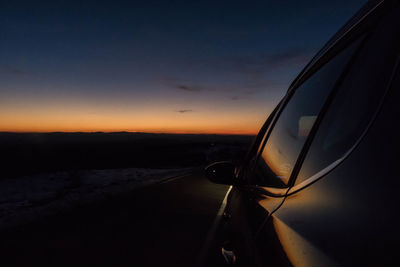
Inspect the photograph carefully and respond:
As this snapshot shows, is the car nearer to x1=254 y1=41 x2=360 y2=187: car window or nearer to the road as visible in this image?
x1=254 y1=41 x2=360 y2=187: car window

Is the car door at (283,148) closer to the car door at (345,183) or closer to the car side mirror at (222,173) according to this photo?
the car door at (345,183)

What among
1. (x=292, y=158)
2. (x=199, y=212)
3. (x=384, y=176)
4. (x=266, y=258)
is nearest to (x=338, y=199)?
(x=384, y=176)

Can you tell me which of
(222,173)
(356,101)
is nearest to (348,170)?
(356,101)

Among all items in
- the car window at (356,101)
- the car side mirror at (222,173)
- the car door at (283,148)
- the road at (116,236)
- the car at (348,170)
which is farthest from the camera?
the road at (116,236)

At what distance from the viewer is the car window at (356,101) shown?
80 centimetres

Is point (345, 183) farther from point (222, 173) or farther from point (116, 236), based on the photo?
point (116, 236)

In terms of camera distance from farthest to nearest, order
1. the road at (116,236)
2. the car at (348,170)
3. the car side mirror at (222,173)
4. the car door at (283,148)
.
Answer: the road at (116,236), the car side mirror at (222,173), the car door at (283,148), the car at (348,170)

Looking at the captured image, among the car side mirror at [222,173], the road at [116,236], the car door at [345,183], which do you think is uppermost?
the car door at [345,183]

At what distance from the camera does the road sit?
393cm

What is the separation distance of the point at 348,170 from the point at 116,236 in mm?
4987

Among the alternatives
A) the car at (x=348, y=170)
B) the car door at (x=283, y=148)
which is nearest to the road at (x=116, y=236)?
the car door at (x=283, y=148)

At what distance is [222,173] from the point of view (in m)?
2.51

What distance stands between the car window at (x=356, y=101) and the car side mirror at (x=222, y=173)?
4.35 ft

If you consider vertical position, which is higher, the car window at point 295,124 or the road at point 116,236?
the car window at point 295,124
